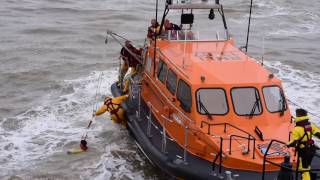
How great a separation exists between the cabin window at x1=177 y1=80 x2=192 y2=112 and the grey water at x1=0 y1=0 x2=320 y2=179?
1.44m

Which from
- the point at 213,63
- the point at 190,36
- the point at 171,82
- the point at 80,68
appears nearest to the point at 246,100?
the point at 213,63

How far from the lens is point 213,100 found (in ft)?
24.3

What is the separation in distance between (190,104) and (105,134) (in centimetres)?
351

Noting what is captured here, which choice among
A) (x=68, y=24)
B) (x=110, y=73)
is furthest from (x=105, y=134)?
(x=68, y=24)

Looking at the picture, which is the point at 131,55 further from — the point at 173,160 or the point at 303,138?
the point at 303,138

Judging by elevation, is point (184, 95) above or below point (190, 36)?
below

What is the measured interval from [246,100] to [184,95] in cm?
93

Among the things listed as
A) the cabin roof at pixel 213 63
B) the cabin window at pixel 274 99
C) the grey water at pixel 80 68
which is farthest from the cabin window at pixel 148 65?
the cabin window at pixel 274 99

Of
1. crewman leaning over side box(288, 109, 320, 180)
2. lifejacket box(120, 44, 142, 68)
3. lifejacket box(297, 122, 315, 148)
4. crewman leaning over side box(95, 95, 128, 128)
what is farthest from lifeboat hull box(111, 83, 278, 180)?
lifejacket box(120, 44, 142, 68)

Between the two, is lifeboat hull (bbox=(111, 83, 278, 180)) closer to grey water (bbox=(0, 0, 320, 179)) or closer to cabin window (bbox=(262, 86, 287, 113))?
grey water (bbox=(0, 0, 320, 179))

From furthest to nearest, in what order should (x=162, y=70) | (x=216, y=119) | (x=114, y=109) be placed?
(x=114, y=109)
(x=162, y=70)
(x=216, y=119)

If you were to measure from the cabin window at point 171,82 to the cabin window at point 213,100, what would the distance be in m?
0.70

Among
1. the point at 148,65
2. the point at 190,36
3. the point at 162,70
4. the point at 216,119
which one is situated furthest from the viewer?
the point at 148,65

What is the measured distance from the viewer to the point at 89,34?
1831 cm
